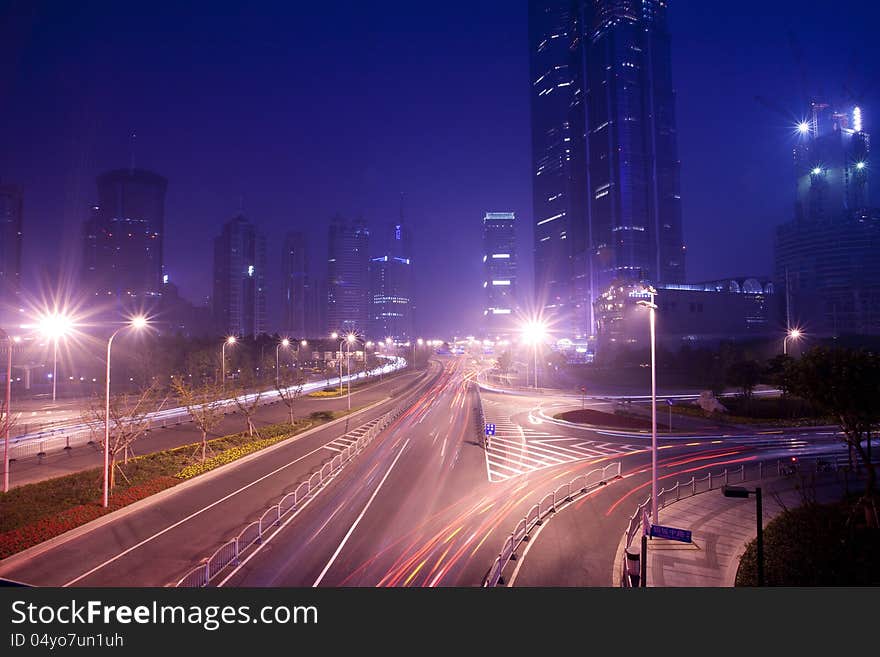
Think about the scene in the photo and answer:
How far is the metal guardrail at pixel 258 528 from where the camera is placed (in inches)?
436

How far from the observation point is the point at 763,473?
2094 cm

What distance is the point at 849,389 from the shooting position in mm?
13391

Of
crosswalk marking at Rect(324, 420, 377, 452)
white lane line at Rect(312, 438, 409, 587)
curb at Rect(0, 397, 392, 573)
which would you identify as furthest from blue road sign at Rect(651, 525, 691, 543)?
crosswalk marking at Rect(324, 420, 377, 452)

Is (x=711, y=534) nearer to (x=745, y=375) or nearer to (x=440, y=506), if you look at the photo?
(x=440, y=506)

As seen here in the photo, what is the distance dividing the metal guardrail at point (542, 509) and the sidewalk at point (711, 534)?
9.13ft

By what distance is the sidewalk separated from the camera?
1150 cm

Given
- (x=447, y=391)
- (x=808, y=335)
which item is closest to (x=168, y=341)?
(x=447, y=391)

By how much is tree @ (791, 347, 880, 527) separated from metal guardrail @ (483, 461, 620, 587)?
8.78 meters

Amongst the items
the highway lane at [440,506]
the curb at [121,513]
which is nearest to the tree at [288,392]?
the curb at [121,513]

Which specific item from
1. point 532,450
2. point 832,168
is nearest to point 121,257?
point 532,450

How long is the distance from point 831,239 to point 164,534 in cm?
18016

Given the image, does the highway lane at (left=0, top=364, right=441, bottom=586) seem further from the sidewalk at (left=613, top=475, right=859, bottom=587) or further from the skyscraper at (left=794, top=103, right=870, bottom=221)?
the skyscraper at (left=794, top=103, right=870, bottom=221)

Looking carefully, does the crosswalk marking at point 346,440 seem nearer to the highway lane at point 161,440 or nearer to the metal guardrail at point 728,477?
the highway lane at point 161,440
